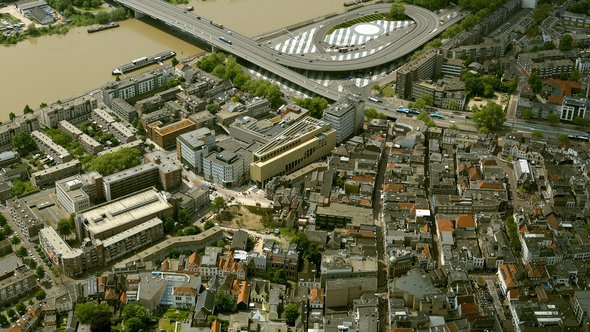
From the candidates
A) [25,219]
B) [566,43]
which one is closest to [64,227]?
[25,219]

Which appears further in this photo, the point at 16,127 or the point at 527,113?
the point at 527,113

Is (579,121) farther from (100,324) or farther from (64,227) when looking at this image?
(100,324)

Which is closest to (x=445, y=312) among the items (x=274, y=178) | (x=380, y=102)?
(x=274, y=178)

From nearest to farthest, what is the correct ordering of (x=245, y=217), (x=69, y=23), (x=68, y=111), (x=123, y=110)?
1. (x=245, y=217)
2. (x=68, y=111)
3. (x=123, y=110)
4. (x=69, y=23)

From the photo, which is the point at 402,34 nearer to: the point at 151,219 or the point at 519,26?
the point at 519,26

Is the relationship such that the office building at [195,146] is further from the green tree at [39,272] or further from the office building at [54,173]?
the green tree at [39,272]

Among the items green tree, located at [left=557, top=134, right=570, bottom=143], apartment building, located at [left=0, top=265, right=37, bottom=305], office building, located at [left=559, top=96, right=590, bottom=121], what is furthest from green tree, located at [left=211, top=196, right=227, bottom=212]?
office building, located at [left=559, top=96, right=590, bottom=121]

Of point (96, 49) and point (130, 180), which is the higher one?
point (96, 49)

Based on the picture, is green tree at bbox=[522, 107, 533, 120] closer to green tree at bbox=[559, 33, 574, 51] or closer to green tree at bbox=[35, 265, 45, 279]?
green tree at bbox=[559, 33, 574, 51]

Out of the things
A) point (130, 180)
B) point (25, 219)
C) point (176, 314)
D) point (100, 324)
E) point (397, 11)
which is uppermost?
point (397, 11)
